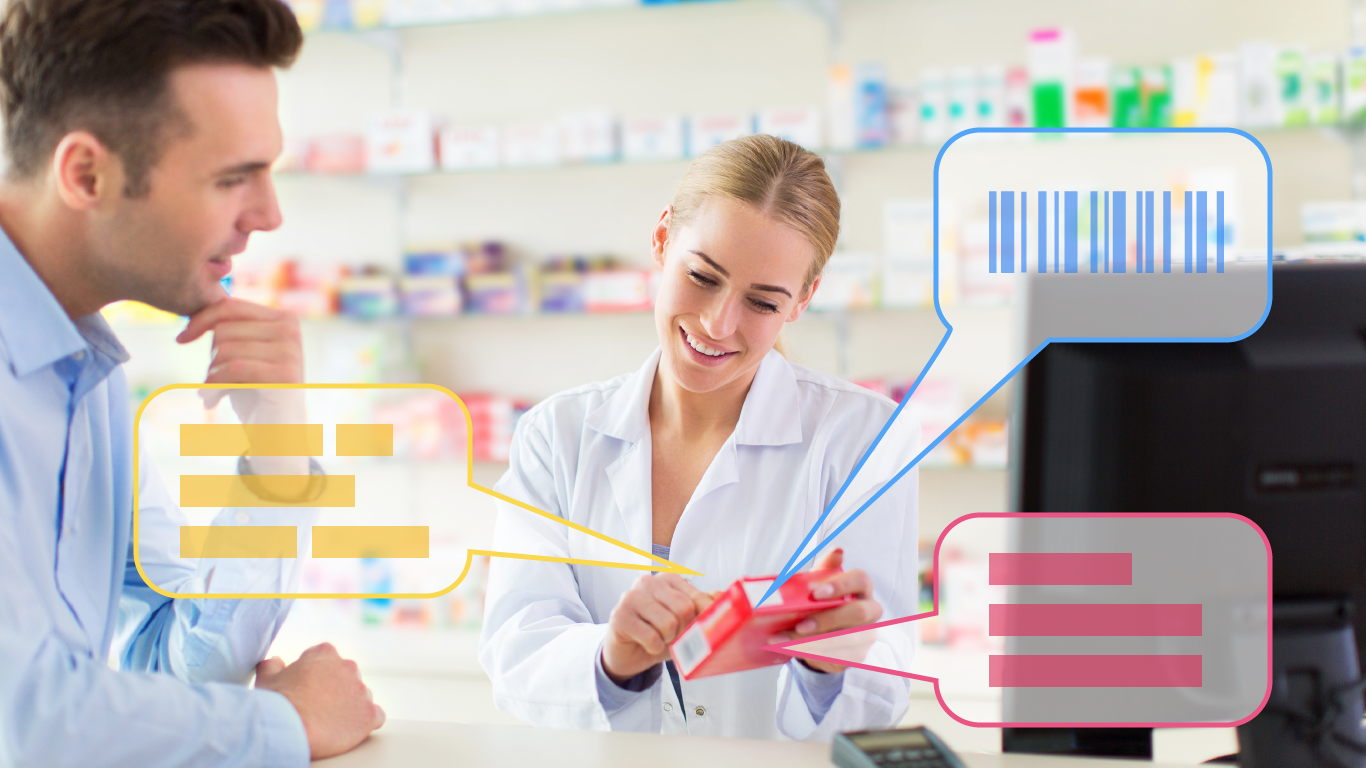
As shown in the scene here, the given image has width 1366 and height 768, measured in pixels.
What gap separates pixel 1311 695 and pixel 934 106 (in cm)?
172

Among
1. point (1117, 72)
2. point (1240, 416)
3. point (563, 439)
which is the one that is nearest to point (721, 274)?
point (563, 439)

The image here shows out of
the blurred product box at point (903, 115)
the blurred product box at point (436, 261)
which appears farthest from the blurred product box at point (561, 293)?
the blurred product box at point (903, 115)

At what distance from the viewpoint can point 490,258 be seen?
2.64 m

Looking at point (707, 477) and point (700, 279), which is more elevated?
point (700, 279)

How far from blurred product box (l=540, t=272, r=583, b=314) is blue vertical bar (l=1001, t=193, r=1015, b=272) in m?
1.81

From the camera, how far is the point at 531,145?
8.53 ft

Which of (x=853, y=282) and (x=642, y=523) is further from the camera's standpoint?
(x=853, y=282)

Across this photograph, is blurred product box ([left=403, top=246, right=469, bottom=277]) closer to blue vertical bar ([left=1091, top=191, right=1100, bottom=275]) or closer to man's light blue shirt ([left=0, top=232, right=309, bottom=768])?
man's light blue shirt ([left=0, top=232, right=309, bottom=768])

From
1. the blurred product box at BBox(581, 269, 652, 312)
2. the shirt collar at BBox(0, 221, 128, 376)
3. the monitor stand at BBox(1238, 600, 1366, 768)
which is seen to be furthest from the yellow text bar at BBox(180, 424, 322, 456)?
the blurred product box at BBox(581, 269, 652, 312)

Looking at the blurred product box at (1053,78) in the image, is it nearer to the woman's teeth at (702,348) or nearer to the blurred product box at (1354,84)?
the blurred product box at (1354,84)

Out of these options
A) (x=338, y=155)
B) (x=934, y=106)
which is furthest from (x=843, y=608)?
(x=338, y=155)

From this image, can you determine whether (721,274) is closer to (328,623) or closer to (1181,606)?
(1181,606)

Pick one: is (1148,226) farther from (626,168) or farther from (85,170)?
(626,168)

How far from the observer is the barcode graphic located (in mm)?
747
